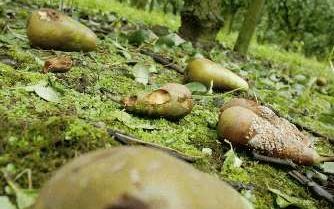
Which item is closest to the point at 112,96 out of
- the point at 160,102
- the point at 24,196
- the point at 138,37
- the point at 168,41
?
the point at 160,102

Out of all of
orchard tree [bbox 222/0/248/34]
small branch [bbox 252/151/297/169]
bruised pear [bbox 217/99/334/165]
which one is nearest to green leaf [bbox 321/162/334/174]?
bruised pear [bbox 217/99/334/165]

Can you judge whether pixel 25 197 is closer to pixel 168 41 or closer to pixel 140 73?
pixel 140 73

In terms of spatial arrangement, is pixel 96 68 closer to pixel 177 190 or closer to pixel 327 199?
pixel 327 199

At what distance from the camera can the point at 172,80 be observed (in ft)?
11.7

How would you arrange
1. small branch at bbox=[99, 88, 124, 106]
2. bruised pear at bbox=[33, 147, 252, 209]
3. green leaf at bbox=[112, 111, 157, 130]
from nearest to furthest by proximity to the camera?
bruised pear at bbox=[33, 147, 252, 209] → green leaf at bbox=[112, 111, 157, 130] → small branch at bbox=[99, 88, 124, 106]

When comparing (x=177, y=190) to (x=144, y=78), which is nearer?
(x=177, y=190)

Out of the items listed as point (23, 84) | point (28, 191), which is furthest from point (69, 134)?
point (23, 84)

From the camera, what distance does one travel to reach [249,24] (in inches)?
246

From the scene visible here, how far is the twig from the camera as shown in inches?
83.8

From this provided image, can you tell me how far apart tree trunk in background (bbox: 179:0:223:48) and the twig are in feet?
10.3

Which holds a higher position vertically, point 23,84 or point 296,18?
point 23,84

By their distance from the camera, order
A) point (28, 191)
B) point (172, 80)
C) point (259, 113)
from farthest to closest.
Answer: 1. point (172, 80)
2. point (259, 113)
3. point (28, 191)

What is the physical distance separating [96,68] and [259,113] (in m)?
1.18

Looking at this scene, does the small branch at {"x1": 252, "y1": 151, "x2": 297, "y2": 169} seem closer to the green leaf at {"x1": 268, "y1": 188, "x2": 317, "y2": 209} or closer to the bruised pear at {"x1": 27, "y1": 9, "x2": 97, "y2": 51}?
the green leaf at {"x1": 268, "y1": 188, "x2": 317, "y2": 209}
